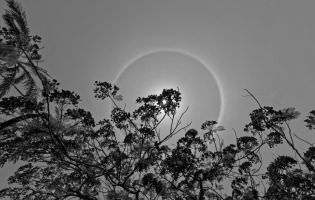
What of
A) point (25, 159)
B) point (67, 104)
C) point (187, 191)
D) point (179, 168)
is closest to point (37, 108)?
point (67, 104)

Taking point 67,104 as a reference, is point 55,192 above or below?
below

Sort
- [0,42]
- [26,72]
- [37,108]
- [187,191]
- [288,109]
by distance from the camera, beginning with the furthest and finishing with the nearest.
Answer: [187,191]
[288,109]
[26,72]
[37,108]
[0,42]

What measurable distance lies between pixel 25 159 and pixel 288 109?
464 inches

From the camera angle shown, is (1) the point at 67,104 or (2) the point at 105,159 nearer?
(1) the point at 67,104

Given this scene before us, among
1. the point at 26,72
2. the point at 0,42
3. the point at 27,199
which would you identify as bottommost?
the point at 27,199

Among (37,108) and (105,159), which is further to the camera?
(105,159)

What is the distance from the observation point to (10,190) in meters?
13.2

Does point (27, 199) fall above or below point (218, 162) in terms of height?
below

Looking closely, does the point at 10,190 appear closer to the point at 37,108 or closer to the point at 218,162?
the point at 37,108

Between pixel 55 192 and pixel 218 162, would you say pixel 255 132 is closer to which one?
pixel 218 162

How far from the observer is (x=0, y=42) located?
9594 mm

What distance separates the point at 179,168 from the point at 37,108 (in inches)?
270

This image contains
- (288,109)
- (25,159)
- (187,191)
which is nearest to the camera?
(25,159)

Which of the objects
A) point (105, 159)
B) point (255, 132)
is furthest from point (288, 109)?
point (105, 159)
